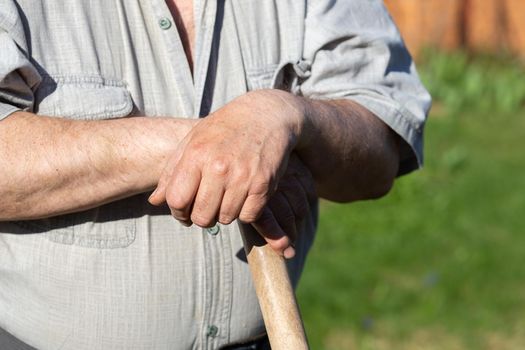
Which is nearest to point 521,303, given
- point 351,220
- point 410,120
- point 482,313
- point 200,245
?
point 482,313

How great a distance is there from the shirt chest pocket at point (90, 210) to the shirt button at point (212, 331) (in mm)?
254

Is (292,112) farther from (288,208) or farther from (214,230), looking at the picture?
(214,230)

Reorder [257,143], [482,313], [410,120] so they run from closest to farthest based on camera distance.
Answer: [257,143] → [410,120] → [482,313]

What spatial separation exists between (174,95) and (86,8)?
0.79 ft

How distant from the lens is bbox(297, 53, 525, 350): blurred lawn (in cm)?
486

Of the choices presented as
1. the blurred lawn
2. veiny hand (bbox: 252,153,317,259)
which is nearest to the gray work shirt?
veiny hand (bbox: 252,153,317,259)

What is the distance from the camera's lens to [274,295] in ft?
6.28

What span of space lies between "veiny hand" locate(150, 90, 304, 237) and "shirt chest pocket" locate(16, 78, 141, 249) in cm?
24

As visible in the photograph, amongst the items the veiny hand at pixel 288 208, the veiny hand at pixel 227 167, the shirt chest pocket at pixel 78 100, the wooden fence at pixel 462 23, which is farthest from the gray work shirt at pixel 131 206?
the wooden fence at pixel 462 23

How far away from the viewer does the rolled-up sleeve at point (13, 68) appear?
1.97m

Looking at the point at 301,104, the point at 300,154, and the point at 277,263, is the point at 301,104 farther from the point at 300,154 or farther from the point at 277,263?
the point at 277,263

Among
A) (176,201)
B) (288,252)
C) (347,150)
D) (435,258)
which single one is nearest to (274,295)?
(288,252)

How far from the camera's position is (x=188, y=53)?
2.25 meters

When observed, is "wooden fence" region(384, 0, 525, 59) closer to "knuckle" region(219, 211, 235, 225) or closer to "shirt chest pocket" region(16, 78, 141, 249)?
"shirt chest pocket" region(16, 78, 141, 249)
